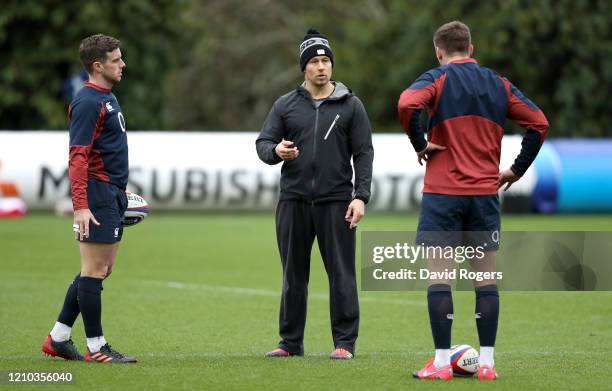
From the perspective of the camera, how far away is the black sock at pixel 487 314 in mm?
7926

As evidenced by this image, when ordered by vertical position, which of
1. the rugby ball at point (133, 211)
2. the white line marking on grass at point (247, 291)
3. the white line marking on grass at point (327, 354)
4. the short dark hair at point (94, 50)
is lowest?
the white line marking on grass at point (247, 291)

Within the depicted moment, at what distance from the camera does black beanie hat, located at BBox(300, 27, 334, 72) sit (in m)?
9.02

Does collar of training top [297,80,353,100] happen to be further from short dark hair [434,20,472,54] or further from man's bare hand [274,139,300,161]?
short dark hair [434,20,472,54]

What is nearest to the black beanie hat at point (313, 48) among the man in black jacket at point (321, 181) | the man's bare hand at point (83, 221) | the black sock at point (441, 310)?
the man in black jacket at point (321, 181)

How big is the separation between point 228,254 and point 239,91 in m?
30.7

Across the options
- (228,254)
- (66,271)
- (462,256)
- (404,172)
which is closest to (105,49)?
(462,256)

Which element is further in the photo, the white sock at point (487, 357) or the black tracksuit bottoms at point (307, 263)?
the black tracksuit bottoms at point (307, 263)

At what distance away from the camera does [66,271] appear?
1639 cm

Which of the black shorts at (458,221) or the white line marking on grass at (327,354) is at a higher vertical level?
the black shorts at (458,221)

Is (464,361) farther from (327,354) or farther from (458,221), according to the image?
(327,354)

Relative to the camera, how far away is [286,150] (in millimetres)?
8688

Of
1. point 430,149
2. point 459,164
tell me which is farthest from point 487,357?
point 430,149

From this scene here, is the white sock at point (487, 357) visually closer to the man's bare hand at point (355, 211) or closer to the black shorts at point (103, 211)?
the man's bare hand at point (355, 211)

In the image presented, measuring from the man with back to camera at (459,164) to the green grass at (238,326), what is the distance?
1.28ft
